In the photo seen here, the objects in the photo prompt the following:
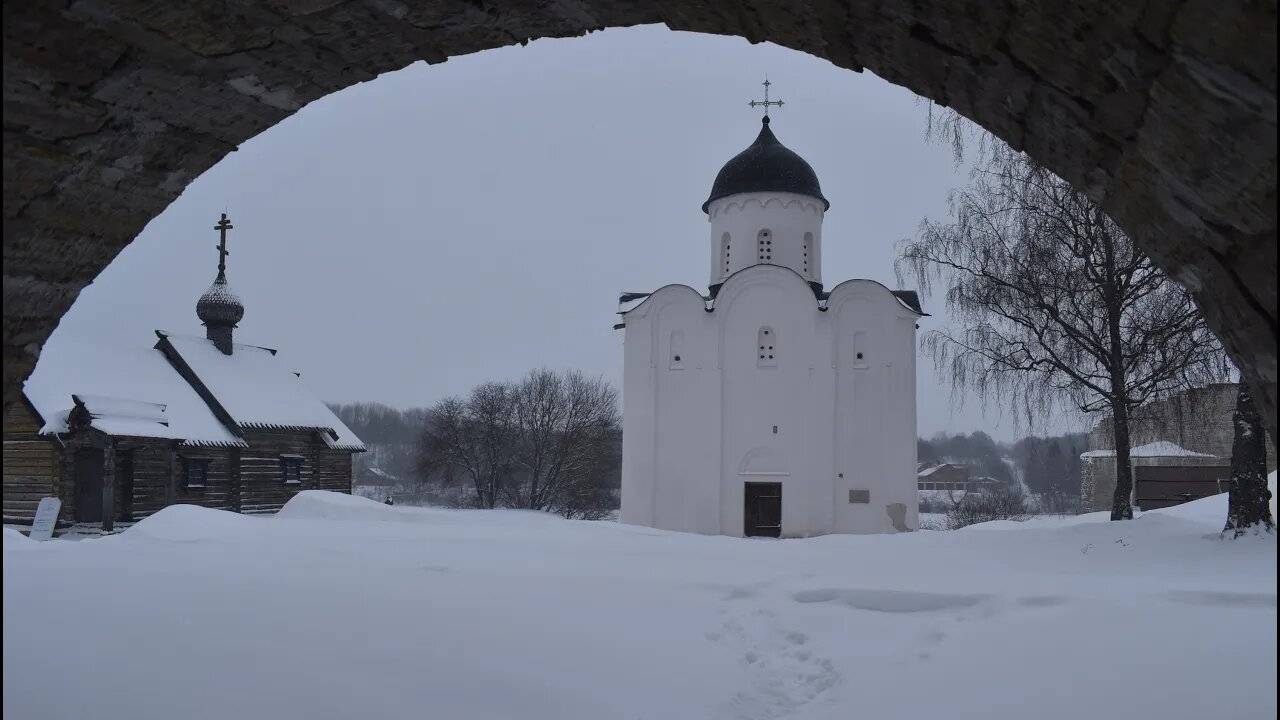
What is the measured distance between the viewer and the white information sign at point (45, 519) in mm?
15219

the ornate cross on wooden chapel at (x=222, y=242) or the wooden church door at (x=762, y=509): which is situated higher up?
the ornate cross on wooden chapel at (x=222, y=242)

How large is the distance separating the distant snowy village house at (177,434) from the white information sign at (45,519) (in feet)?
12.4

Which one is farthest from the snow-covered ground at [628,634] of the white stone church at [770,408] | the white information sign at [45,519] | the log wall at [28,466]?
the log wall at [28,466]

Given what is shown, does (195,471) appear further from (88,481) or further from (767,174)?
(767,174)

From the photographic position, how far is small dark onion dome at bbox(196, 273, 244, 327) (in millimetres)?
25453

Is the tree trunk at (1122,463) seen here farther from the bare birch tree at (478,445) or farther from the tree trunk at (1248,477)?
the bare birch tree at (478,445)

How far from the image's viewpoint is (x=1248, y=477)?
364 inches

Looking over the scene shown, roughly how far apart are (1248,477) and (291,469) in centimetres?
2198

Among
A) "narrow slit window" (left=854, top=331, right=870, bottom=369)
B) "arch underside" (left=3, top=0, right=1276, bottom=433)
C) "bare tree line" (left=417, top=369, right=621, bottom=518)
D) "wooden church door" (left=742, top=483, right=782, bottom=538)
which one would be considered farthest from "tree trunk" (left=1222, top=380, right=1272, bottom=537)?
"bare tree line" (left=417, top=369, right=621, bottom=518)

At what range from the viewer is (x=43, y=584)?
→ 6164 millimetres

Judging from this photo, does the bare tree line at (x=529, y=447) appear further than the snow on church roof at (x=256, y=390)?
Yes

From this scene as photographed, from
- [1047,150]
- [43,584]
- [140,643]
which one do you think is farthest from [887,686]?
[43,584]

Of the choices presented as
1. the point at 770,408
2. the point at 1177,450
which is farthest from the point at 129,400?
the point at 1177,450

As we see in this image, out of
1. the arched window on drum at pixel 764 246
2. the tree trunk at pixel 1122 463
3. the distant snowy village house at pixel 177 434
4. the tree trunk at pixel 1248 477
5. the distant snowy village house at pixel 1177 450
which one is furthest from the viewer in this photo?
the arched window on drum at pixel 764 246
